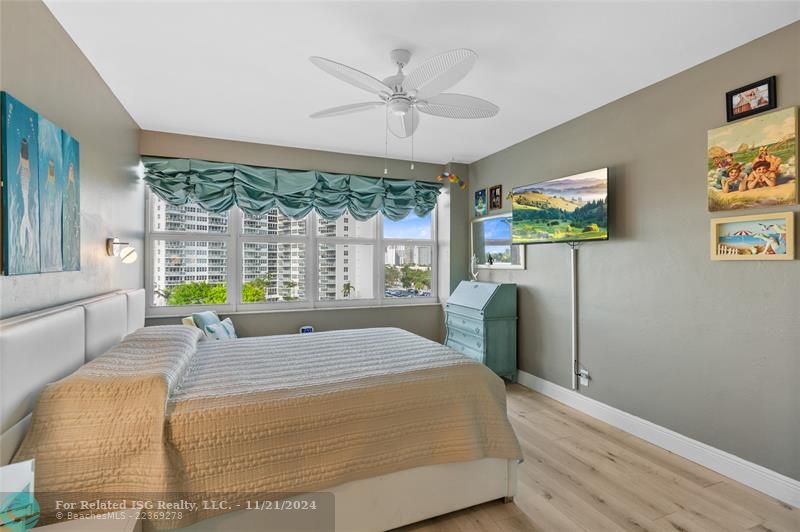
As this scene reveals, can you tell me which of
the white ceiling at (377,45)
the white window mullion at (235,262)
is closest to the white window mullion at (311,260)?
the white window mullion at (235,262)

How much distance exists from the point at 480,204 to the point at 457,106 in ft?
7.79

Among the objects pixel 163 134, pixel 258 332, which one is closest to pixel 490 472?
pixel 258 332

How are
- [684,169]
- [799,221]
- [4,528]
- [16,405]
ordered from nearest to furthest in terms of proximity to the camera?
[4,528], [16,405], [799,221], [684,169]

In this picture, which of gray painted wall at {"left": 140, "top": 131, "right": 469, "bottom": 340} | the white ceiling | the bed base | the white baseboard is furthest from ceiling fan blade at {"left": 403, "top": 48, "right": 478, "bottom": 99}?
the white baseboard

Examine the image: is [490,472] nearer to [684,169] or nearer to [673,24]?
[684,169]

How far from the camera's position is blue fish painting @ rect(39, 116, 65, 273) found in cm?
175

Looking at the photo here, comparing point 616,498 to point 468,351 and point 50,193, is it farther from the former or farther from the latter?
point 50,193

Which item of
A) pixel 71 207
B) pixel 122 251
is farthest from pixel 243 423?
pixel 122 251

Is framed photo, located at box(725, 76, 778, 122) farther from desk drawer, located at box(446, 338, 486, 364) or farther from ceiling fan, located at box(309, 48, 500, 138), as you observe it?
desk drawer, located at box(446, 338, 486, 364)

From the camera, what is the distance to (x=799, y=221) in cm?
197

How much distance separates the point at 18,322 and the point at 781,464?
11.9ft

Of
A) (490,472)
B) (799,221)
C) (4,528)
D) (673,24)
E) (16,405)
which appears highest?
(673,24)

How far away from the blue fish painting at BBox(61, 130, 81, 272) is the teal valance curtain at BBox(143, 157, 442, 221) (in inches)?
61.8

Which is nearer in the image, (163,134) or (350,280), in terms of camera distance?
(163,134)
